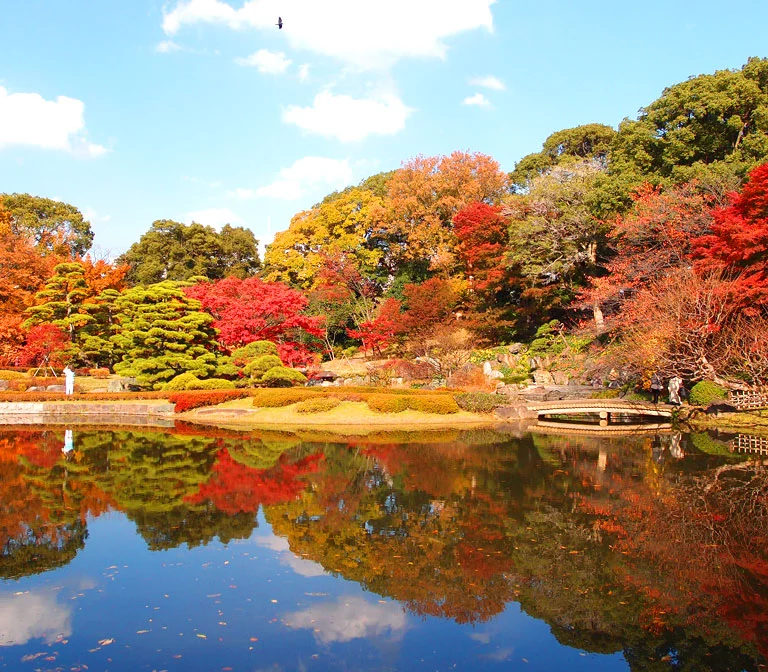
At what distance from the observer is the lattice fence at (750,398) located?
17.2 metres

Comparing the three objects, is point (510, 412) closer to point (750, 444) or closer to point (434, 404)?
point (434, 404)

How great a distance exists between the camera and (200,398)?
2208 centimetres

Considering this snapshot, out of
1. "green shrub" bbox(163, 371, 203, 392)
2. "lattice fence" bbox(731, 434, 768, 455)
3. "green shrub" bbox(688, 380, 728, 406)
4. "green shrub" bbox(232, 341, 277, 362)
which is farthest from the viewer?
"green shrub" bbox(232, 341, 277, 362)

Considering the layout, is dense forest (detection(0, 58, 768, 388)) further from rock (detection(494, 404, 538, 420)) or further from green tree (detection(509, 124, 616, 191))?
rock (detection(494, 404, 538, 420))

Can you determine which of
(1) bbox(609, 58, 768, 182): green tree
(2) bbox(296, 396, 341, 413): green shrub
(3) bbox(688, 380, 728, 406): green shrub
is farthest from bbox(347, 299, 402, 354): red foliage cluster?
(3) bbox(688, 380, 728, 406): green shrub

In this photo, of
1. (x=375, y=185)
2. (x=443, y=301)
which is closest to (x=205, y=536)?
(x=443, y=301)

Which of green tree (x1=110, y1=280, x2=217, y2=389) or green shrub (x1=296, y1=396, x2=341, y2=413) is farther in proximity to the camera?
green tree (x1=110, y1=280, x2=217, y2=389)

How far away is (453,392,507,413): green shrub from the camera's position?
20672 mm

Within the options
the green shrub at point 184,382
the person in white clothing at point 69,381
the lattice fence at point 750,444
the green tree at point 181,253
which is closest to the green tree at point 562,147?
the green tree at point 181,253

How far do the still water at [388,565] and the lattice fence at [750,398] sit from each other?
4.76 meters

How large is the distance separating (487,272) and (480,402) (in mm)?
9804

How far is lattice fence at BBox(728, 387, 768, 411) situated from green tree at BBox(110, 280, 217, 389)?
1852 cm

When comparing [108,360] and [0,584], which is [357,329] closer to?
[108,360]

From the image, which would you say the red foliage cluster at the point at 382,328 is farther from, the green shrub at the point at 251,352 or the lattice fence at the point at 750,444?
the lattice fence at the point at 750,444
